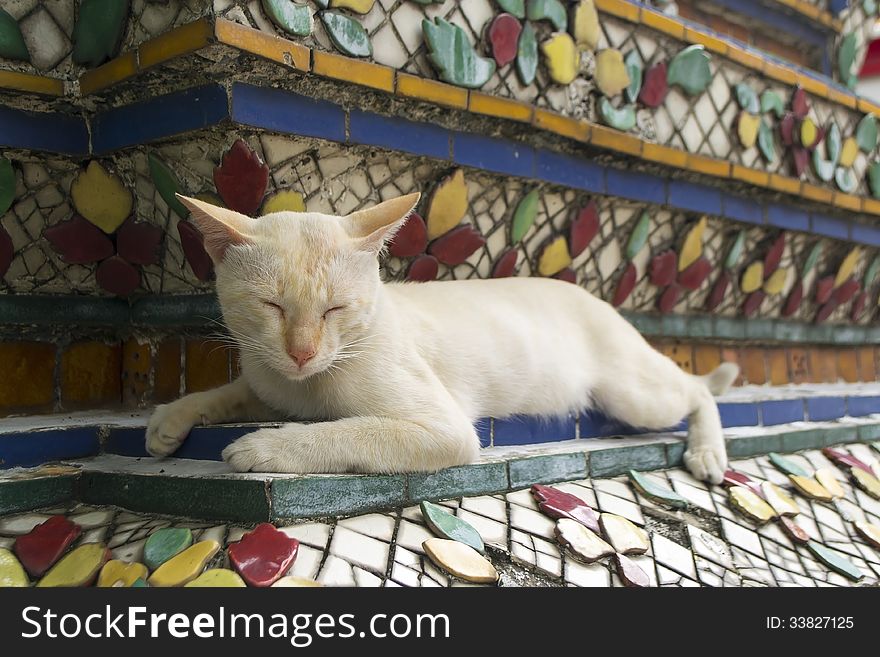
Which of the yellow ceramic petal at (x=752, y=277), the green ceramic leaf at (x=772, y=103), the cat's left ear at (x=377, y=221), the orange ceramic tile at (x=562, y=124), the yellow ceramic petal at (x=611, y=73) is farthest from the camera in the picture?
the yellow ceramic petal at (x=752, y=277)

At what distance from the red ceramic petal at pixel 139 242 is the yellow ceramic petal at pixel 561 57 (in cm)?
114

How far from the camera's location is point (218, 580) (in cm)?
124

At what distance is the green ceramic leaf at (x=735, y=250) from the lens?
305 cm

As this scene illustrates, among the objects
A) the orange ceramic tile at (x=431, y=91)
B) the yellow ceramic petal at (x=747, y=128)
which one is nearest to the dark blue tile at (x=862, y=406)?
the yellow ceramic petal at (x=747, y=128)

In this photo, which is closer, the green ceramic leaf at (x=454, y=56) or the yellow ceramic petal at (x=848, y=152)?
the green ceramic leaf at (x=454, y=56)

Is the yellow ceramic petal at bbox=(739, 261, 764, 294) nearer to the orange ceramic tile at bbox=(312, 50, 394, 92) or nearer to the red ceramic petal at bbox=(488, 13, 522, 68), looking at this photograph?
the red ceramic petal at bbox=(488, 13, 522, 68)

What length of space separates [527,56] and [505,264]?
0.59m

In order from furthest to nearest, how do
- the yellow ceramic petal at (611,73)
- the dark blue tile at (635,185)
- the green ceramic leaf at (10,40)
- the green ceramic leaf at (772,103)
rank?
the green ceramic leaf at (772,103) → the dark blue tile at (635,185) → the yellow ceramic petal at (611,73) → the green ceramic leaf at (10,40)

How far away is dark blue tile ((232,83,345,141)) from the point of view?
1702 millimetres

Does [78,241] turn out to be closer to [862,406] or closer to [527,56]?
[527,56]

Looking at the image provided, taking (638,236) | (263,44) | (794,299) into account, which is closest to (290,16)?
(263,44)

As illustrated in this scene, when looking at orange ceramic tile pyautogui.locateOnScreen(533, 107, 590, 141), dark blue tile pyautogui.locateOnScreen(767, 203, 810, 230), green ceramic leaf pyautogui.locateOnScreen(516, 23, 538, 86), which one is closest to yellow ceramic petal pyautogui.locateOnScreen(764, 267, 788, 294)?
dark blue tile pyautogui.locateOnScreen(767, 203, 810, 230)

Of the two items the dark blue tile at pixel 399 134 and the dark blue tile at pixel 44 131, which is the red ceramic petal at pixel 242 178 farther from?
the dark blue tile at pixel 44 131
